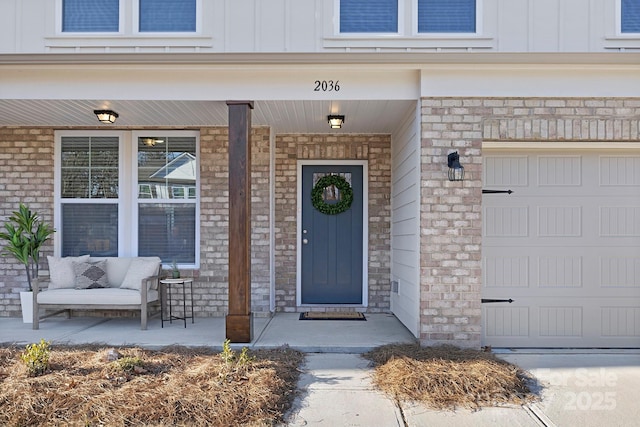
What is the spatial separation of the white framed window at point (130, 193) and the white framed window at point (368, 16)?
257 centimetres

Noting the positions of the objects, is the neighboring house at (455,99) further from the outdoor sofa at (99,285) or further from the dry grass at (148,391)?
the dry grass at (148,391)

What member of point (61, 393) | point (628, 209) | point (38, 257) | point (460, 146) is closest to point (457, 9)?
point (460, 146)

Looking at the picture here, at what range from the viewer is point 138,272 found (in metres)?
5.78

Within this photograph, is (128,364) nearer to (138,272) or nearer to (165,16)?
(138,272)

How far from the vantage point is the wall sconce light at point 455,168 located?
467 cm

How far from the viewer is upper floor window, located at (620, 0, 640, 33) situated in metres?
4.73

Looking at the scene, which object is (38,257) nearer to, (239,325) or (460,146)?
(239,325)

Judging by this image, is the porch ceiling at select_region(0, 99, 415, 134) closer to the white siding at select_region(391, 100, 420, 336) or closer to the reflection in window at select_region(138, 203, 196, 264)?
the white siding at select_region(391, 100, 420, 336)

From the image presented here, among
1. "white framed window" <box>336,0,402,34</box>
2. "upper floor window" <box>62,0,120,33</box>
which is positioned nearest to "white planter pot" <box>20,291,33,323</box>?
"upper floor window" <box>62,0,120,33</box>

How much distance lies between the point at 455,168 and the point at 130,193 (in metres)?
4.17

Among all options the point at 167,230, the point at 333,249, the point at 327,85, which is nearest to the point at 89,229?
the point at 167,230

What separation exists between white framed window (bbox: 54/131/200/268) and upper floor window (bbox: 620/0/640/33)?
16.5ft

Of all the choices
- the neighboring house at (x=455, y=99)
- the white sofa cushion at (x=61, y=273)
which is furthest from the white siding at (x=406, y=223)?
the white sofa cushion at (x=61, y=273)

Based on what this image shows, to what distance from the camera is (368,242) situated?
21.6 feet
